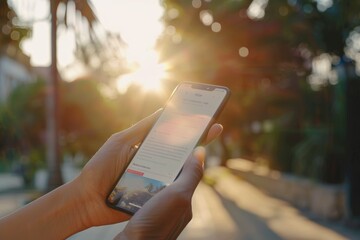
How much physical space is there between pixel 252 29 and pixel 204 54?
248cm

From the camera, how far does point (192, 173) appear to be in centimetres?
219

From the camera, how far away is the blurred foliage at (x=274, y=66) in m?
14.1

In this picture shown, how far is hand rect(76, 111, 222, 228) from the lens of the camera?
2.60m

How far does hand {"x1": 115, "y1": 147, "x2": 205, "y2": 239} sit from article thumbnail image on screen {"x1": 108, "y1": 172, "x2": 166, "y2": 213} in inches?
17.6

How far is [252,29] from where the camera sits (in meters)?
24.1

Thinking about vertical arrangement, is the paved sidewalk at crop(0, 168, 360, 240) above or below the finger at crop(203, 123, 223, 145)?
below

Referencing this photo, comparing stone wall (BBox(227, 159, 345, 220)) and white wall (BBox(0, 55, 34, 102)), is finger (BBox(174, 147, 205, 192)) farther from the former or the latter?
white wall (BBox(0, 55, 34, 102))

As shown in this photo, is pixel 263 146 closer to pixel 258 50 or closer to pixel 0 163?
pixel 258 50

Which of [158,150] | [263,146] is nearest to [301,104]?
[263,146]

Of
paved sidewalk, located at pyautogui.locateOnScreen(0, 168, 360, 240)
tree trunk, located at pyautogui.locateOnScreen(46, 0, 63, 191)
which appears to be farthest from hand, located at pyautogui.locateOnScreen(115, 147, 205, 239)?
tree trunk, located at pyautogui.locateOnScreen(46, 0, 63, 191)

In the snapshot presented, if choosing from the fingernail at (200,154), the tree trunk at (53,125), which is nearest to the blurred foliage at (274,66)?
the tree trunk at (53,125)

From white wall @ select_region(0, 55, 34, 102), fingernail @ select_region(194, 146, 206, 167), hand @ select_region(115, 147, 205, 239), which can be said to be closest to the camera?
hand @ select_region(115, 147, 205, 239)

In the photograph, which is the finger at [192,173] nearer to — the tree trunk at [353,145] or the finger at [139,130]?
the finger at [139,130]

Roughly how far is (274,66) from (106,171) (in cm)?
2593
